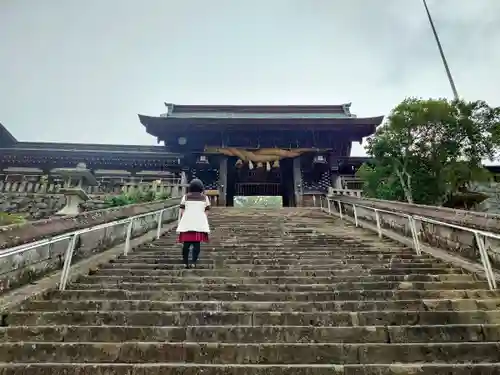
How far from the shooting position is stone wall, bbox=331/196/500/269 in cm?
464

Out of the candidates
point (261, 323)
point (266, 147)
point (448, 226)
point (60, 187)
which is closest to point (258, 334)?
point (261, 323)

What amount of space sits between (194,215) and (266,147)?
14224 millimetres

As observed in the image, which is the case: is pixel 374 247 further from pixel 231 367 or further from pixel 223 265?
pixel 231 367

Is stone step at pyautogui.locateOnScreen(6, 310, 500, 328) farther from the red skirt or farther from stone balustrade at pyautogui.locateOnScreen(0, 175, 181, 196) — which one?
stone balustrade at pyautogui.locateOnScreen(0, 175, 181, 196)

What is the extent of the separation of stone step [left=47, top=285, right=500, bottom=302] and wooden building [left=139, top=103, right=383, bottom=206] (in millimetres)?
12806

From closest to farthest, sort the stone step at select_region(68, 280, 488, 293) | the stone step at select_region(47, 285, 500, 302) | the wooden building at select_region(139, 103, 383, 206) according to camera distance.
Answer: the stone step at select_region(47, 285, 500, 302)
the stone step at select_region(68, 280, 488, 293)
the wooden building at select_region(139, 103, 383, 206)

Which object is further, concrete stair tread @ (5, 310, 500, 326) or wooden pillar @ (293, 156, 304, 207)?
wooden pillar @ (293, 156, 304, 207)

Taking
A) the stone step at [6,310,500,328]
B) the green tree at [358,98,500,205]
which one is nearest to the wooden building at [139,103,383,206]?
the green tree at [358,98,500,205]

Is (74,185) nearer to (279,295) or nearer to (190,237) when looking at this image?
(190,237)

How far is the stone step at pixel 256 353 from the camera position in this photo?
2732mm

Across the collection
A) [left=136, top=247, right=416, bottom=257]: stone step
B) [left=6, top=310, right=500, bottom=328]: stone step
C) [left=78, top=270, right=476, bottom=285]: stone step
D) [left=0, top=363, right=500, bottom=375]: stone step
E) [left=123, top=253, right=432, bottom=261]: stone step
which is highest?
[left=136, top=247, right=416, bottom=257]: stone step

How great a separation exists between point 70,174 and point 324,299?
10786 millimetres

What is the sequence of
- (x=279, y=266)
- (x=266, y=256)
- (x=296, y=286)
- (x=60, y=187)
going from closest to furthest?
(x=296, y=286), (x=279, y=266), (x=266, y=256), (x=60, y=187)

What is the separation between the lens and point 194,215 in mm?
5031
